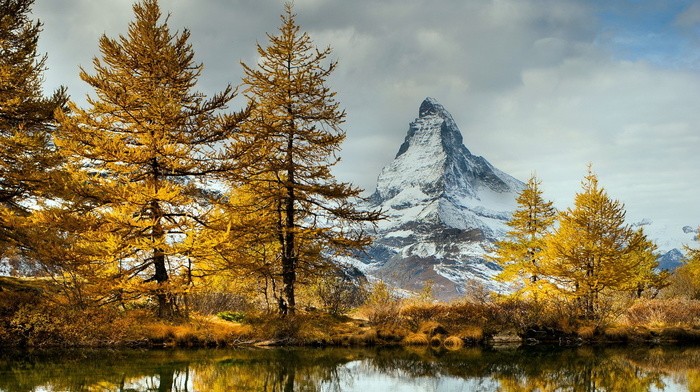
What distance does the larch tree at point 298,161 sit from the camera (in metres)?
18.2

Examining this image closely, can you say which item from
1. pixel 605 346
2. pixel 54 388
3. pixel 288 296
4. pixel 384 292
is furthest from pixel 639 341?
pixel 54 388

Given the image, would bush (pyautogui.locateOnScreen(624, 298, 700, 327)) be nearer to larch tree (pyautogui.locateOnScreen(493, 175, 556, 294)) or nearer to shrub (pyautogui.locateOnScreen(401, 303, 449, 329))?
larch tree (pyautogui.locateOnScreen(493, 175, 556, 294))

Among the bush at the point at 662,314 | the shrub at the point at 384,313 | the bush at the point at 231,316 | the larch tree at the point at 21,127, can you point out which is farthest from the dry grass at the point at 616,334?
the larch tree at the point at 21,127

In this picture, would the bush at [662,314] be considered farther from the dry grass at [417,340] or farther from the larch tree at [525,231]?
the dry grass at [417,340]

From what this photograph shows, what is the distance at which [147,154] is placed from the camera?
16.5 metres

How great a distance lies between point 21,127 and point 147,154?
525cm

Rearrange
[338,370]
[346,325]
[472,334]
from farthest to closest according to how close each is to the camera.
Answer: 1. [472,334]
2. [346,325]
3. [338,370]

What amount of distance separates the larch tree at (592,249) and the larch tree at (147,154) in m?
16.5

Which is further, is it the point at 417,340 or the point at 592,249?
the point at 592,249

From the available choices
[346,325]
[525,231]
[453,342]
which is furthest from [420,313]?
[525,231]

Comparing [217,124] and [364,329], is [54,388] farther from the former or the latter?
Answer: [364,329]

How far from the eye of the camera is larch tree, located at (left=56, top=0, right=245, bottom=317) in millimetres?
15703

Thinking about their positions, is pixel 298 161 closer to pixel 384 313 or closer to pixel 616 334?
pixel 384 313

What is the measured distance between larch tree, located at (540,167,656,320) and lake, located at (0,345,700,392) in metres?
6.77
